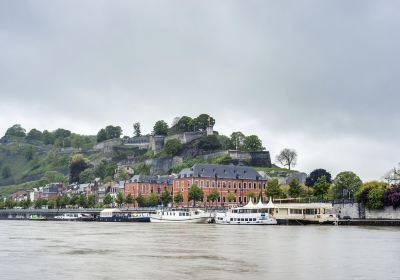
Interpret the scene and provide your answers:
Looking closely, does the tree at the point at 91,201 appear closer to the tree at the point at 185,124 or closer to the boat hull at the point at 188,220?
the tree at the point at 185,124

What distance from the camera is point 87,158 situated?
197 m

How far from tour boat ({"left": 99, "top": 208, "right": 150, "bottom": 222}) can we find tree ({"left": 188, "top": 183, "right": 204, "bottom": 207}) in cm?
964

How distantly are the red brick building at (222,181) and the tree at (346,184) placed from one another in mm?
25366

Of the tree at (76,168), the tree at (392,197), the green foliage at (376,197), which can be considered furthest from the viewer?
the tree at (76,168)

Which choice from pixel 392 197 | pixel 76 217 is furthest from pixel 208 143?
pixel 392 197

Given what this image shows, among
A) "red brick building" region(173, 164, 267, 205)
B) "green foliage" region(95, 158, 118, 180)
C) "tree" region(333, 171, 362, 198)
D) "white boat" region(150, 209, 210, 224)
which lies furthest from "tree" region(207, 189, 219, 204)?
"green foliage" region(95, 158, 118, 180)

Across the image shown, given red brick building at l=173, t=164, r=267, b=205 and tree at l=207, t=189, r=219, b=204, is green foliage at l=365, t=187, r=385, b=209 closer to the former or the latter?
tree at l=207, t=189, r=219, b=204

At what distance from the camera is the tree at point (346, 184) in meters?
93.5

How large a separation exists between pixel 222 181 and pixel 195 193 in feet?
40.6

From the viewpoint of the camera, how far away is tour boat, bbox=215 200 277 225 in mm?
78312

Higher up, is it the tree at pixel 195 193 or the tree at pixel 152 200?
the tree at pixel 195 193

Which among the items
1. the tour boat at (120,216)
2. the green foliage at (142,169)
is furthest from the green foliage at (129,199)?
the green foliage at (142,169)

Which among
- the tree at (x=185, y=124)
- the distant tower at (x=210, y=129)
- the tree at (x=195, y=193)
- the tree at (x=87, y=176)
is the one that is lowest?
the tree at (x=195, y=193)

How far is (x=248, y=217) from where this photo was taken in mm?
79438
